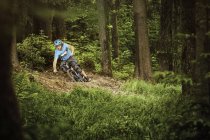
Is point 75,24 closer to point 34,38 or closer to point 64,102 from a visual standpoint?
point 34,38

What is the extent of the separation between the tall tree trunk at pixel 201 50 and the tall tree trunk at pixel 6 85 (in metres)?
3.20

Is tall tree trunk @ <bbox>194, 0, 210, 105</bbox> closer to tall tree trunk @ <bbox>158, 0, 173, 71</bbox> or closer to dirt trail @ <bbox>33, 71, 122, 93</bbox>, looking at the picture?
tall tree trunk @ <bbox>158, 0, 173, 71</bbox>

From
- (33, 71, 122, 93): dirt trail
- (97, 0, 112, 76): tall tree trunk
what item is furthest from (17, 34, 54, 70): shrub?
(97, 0, 112, 76): tall tree trunk

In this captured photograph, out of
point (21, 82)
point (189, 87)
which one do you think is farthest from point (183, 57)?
point (21, 82)

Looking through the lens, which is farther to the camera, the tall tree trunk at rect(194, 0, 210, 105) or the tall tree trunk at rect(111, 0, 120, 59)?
the tall tree trunk at rect(111, 0, 120, 59)

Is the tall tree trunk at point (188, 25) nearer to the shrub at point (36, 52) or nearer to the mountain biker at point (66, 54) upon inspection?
the mountain biker at point (66, 54)

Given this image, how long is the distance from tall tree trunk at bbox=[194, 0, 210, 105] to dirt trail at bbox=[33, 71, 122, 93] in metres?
6.16

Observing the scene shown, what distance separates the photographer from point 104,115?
28.8 feet

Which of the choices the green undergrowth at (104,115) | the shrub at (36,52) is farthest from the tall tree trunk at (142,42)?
the green undergrowth at (104,115)

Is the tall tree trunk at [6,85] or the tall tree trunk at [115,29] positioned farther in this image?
the tall tree trunk at [115,29]

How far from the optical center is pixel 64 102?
9.95 metres

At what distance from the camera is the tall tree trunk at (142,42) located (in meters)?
15.7

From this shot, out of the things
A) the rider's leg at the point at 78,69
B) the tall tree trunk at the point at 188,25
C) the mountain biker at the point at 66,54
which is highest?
the tall tree trunk at the point at 188,25

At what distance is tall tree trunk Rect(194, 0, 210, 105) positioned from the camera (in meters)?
6.20
